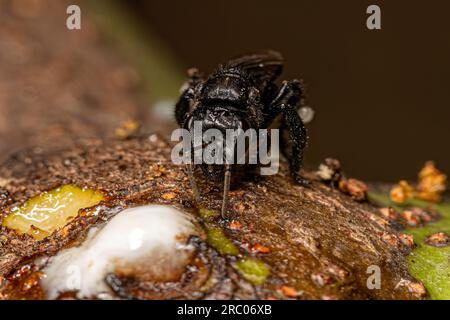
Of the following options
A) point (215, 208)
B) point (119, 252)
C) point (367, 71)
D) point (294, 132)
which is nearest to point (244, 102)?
point (294, 132)

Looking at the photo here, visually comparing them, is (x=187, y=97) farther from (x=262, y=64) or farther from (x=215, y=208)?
(x=215, y=208)

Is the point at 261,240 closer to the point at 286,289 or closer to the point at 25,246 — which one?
the point at 286,289

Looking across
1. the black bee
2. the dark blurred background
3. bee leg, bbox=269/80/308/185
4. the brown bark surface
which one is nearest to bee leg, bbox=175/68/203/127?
the black bee

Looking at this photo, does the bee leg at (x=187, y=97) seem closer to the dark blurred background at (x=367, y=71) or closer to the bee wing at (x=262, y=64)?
the bee wing at (x=262, y=64)

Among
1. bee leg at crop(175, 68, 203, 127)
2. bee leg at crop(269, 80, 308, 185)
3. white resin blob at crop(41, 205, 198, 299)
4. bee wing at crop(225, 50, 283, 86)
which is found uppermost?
bee wing at crop(225, 50, 283, 86)

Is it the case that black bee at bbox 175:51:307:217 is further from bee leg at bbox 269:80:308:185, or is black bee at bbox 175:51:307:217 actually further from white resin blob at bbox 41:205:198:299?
white resin blob at bbox 41:205:198:299

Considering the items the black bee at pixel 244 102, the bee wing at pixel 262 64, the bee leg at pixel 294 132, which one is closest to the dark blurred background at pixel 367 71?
the bee wing at pixel 262 64
